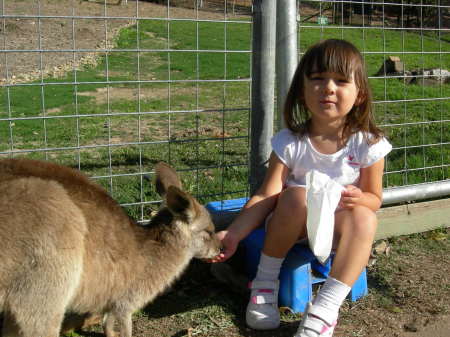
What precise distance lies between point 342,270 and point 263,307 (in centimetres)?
48

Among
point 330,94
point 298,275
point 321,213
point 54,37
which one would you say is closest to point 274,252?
point 298,275

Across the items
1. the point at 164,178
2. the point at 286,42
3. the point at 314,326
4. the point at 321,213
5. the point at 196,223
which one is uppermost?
the point at 286,42

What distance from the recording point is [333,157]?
3.35 meters

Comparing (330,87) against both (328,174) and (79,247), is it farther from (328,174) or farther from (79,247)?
(79,247)

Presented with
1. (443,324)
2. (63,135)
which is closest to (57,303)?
(443,324)

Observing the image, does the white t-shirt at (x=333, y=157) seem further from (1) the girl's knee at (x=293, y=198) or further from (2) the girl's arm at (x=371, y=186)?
(1) the girl's knee at (x=293, y=198)

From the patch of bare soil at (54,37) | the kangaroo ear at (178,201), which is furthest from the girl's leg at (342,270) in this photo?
the patch of bare soil at (54,37)

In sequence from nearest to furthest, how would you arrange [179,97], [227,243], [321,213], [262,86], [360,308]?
[321,213], [227,243], [360,308], [262,86], [179,97]

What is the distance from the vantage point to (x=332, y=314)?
2975 mm

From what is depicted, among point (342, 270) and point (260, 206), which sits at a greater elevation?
point (260, 206)

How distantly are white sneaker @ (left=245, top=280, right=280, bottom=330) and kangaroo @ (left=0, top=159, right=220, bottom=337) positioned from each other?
0.33 metres

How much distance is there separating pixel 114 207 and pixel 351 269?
4.15 ft

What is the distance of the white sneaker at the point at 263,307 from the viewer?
A: 3.16 meters

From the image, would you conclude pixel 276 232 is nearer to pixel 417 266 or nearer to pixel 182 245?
pixel 182 245
